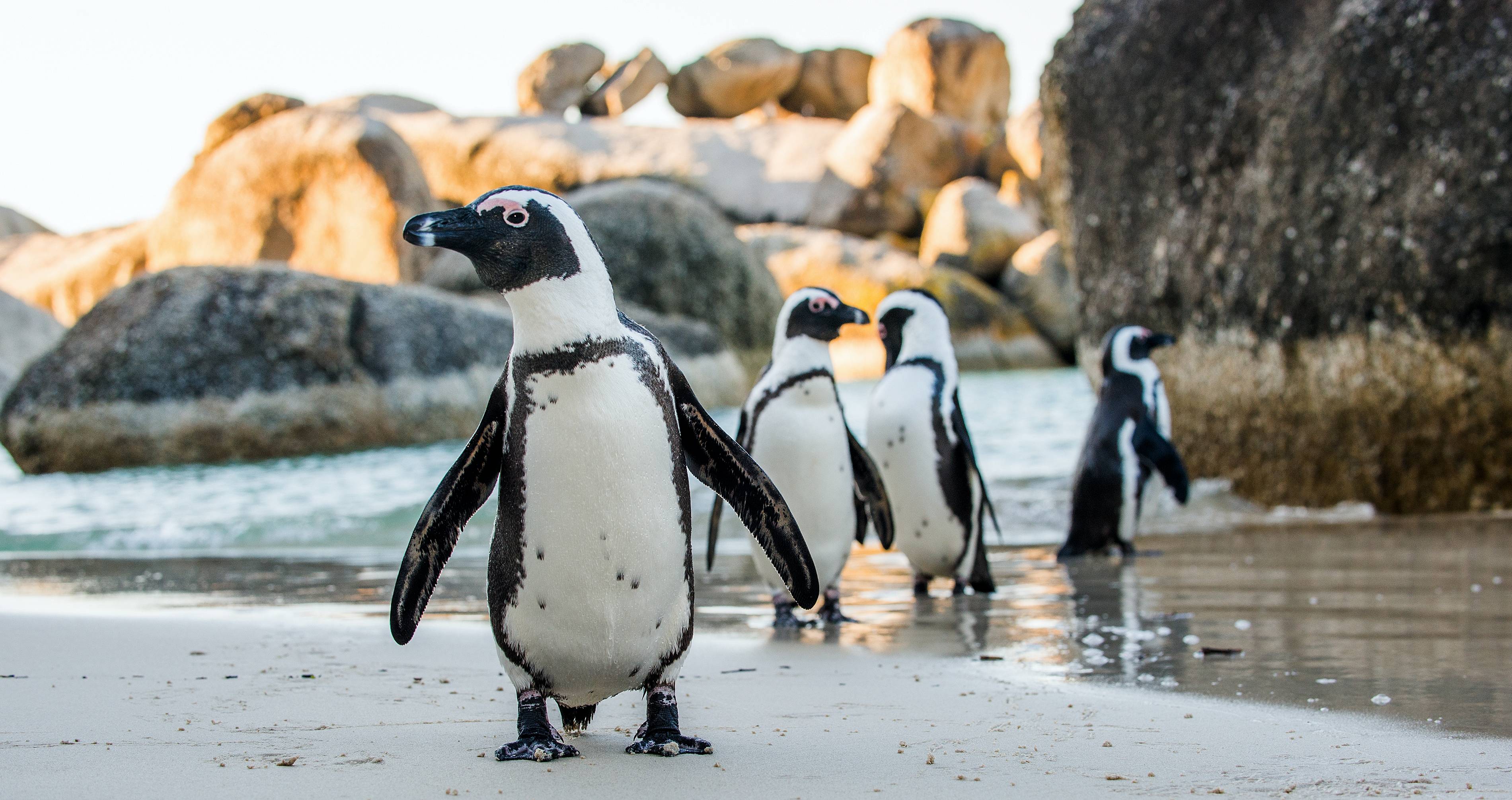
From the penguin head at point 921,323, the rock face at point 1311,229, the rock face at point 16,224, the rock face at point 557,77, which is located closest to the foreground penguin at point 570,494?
the penguin head at point 921,323

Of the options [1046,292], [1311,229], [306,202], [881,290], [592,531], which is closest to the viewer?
[592,531]

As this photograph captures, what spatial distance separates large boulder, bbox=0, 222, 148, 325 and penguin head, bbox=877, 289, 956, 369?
963 inches

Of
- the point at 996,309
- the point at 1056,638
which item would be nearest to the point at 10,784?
the point at 1056,638

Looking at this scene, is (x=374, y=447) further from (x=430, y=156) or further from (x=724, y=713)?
(x=430, y=156)

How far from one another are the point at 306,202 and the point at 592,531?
1780 centimetres

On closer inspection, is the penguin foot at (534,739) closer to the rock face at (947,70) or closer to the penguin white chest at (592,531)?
the penguin white chest at (592,531)

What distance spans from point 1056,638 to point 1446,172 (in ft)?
12.4

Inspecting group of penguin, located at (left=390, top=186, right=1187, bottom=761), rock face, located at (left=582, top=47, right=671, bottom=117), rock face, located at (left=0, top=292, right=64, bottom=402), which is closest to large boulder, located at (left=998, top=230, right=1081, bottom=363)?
rock face, located at (left=0, top=292, right=64, bottom=402)

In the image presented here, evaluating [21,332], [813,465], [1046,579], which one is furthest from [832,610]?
[21,332]

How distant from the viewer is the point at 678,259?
14797 millimetres

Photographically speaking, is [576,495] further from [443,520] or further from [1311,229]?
[1311,229]

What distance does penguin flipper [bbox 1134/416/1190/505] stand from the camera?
5.68m

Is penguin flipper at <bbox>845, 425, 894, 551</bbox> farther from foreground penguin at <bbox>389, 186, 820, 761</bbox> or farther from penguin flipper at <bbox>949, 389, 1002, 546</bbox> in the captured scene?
foreground penguin at <bbox>389, 186, 820, 761</bbox>

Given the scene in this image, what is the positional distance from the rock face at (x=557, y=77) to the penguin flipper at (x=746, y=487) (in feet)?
151
